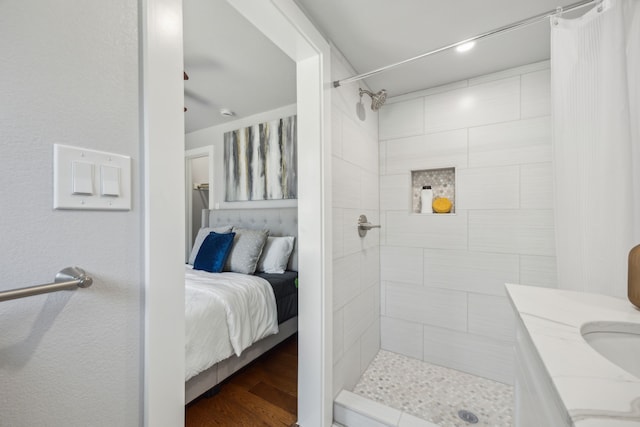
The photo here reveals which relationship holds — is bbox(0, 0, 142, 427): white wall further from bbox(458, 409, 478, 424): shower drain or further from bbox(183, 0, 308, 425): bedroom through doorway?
bbox(458, 409, 478, 424): shower drain

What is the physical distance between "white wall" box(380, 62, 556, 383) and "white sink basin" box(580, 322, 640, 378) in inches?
55.0

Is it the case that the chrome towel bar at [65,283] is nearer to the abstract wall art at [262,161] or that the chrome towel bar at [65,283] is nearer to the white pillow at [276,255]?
the white pillow at [276,255]

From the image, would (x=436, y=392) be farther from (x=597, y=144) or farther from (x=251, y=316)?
(x=597, y=144)

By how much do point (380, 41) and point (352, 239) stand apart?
4.23 feet

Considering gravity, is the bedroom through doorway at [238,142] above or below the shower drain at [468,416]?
above

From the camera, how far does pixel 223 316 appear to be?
5.47ft

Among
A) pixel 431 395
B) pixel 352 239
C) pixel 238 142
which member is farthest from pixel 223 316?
pixel 238 142

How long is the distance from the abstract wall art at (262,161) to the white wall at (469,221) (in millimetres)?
1033

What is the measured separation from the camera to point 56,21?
508mm

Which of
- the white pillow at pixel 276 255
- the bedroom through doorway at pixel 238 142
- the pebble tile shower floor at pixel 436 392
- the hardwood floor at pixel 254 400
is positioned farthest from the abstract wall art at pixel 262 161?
the pebble tile shower floor at pixel 436 392

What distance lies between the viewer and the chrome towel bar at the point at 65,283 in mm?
432

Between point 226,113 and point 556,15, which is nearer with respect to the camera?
point 556,15

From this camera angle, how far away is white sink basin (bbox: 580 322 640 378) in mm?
583

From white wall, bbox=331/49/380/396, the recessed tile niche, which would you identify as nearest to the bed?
white wall, bbox=331/49/380/396
